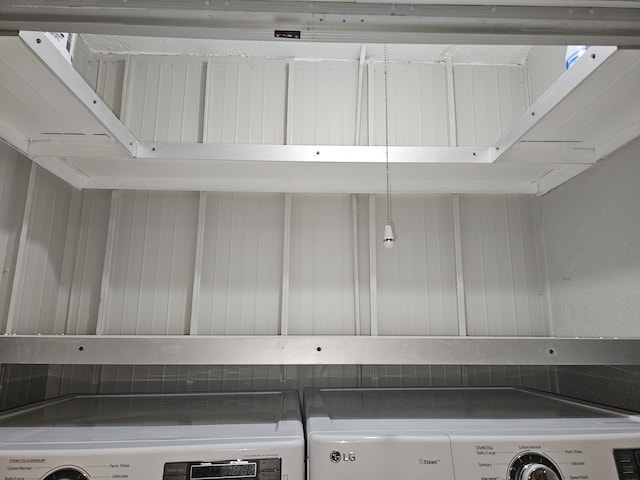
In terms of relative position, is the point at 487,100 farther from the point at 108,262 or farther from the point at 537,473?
the point at 108,262

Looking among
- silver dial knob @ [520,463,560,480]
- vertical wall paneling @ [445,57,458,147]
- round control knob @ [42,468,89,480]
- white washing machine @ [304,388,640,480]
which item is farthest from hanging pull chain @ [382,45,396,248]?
round control knob @ [42,468,89,480]

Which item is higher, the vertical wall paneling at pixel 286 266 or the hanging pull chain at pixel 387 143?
the hanging pull chain at pixel 387 143

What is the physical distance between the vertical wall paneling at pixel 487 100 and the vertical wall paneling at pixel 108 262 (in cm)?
142

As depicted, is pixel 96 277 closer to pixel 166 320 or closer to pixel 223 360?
pixel 166 320

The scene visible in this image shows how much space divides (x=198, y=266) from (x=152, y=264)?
19 cm

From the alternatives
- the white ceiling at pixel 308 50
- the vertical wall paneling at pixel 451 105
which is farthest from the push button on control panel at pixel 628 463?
the white ceiling at pixel 308 50

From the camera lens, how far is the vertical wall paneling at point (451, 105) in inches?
65.1

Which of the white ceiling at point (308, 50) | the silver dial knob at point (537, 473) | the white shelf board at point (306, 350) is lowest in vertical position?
the silver dial knob at point (537, 473)

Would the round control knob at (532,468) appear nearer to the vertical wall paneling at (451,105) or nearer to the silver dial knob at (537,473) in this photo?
the silver dial knob at (537,473)

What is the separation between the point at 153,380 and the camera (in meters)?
1.43

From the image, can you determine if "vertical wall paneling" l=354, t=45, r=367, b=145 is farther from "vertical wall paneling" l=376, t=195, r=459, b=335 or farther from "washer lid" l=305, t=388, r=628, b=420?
"washer lid" l=305, t=388, r=628, b=420

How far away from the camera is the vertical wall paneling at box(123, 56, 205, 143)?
1.63 metres

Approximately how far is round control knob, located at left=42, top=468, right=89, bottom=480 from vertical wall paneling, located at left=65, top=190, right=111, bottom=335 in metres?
0.86

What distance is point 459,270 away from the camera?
5.14 feet
